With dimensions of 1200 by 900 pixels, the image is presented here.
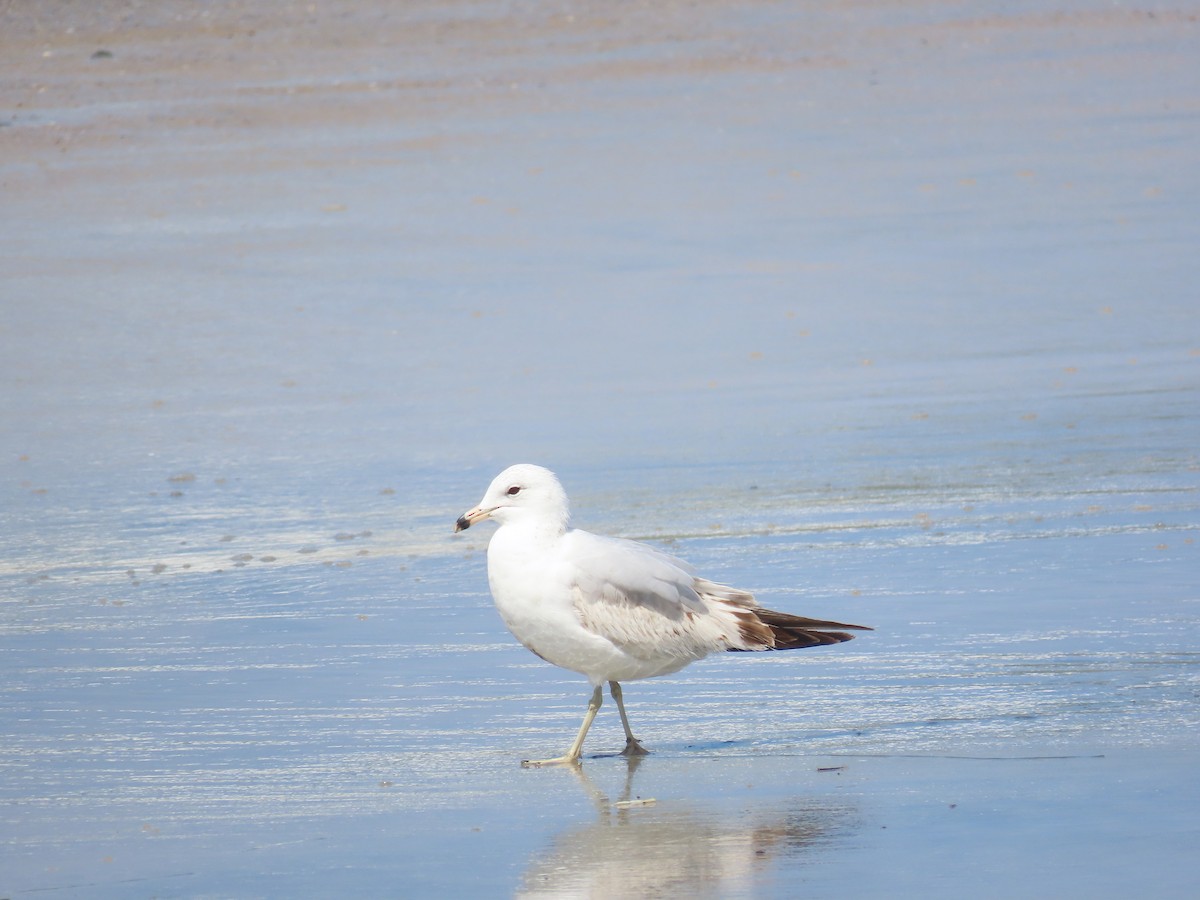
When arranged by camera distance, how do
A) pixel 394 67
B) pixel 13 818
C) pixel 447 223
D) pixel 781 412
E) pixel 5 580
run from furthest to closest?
pixel 394 67 < pixel 447 223 < pixel 781 412 < pixel 5 580 < pixel 13 818

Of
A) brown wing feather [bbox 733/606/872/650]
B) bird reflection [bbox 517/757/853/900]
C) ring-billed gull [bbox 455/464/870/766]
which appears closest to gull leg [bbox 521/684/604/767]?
ring-billed gull [bbox 455/464/870/766]

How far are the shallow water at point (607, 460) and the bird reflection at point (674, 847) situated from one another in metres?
0.02

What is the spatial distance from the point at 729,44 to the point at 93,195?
9.35m

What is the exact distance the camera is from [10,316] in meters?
14.1

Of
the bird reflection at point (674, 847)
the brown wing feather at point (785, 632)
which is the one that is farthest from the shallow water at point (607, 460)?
the brown wing feather at point (785, 632)

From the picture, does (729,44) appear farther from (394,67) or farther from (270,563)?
(270,563)

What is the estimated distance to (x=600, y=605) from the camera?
6.66m

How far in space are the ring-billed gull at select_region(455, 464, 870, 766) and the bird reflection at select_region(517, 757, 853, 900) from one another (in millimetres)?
700

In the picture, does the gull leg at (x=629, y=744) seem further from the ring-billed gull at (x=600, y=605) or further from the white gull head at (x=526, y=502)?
the white gull head at (x=526, y=502)

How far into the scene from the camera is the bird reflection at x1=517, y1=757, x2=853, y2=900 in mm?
5316

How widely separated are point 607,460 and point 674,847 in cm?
502

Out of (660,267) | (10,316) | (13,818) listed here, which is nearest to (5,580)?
(13,818)

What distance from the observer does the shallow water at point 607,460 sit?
587 cm

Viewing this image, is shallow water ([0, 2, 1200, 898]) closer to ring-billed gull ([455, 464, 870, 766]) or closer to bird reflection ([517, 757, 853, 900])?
bird reflection ([517, 757, 853, 900])
